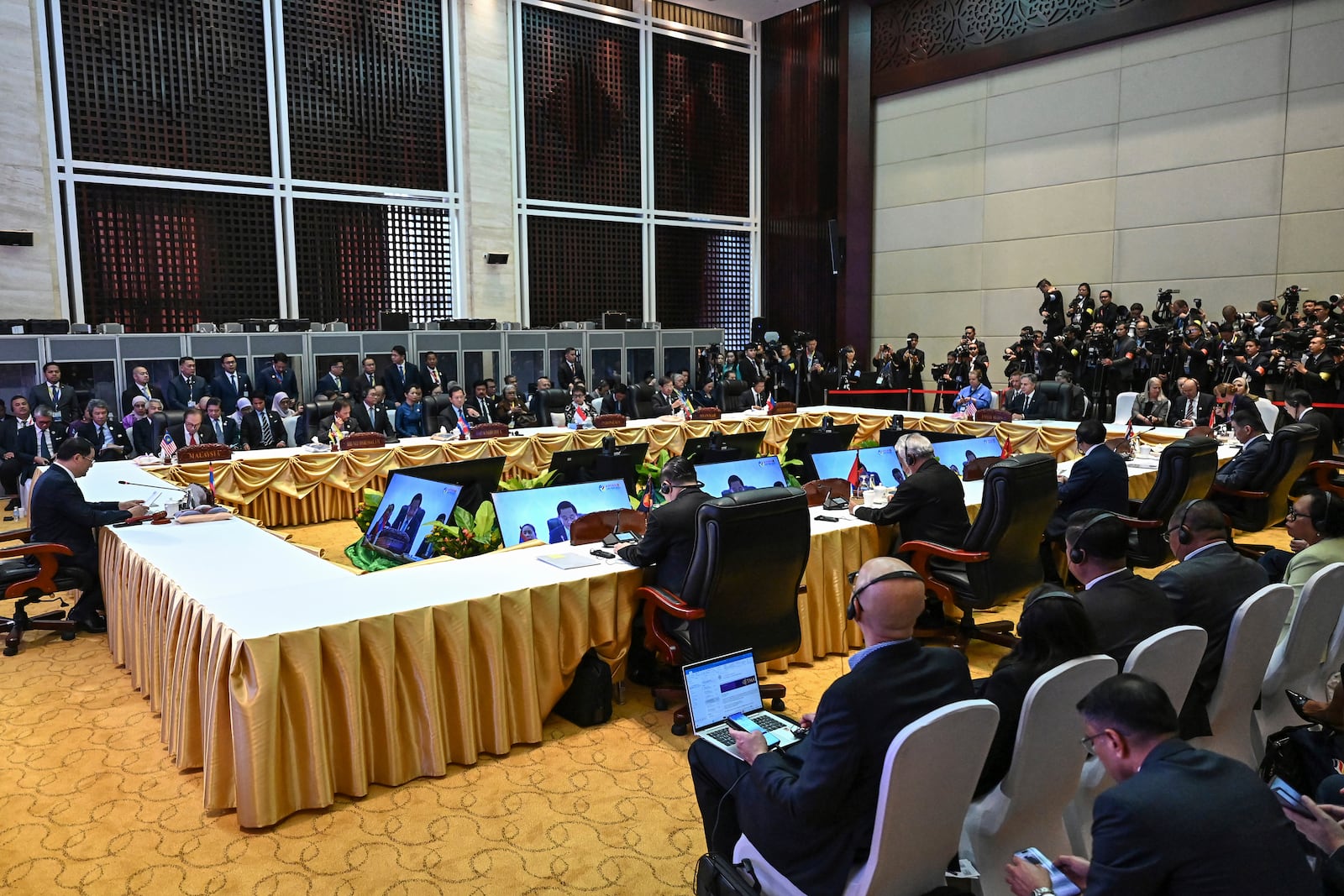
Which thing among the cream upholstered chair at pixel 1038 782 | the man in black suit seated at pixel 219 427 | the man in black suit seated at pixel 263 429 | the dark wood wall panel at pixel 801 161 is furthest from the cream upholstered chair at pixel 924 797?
the dark wood wall panel at pixel 801 161

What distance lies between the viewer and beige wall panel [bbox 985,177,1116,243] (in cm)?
1463

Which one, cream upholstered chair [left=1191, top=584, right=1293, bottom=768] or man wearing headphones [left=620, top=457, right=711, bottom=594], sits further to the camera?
man wearing headphones [left=620, top=457, right=711, bottom=594]

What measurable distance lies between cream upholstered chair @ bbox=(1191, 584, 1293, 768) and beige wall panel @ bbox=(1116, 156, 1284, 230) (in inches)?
488

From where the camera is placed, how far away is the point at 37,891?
2.91 m

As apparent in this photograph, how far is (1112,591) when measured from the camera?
298 centimetres

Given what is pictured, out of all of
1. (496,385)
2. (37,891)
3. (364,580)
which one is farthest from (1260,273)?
(37,891)

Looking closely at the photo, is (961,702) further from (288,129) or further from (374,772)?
(288,129)

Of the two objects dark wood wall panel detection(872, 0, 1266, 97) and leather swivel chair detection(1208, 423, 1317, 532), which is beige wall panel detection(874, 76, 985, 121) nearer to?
dark wood wall panel detection(872, 0, 1266, 97)

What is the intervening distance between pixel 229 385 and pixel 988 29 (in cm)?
1337

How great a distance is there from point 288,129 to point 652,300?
7128 millimetres

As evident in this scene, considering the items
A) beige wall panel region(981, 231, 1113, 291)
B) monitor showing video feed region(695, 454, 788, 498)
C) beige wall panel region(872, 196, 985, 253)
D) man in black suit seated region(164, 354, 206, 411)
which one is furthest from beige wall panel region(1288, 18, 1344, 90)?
man in black suit seated region(164, 354, 206, 411)

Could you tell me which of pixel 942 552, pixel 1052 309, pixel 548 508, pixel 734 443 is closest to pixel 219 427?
pixel 734 443

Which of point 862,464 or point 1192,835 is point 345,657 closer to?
point 1192,835

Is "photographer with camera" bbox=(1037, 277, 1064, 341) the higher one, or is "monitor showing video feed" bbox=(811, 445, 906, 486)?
"photographer with camera" bbox=(1037, 277, 1064, 341)
